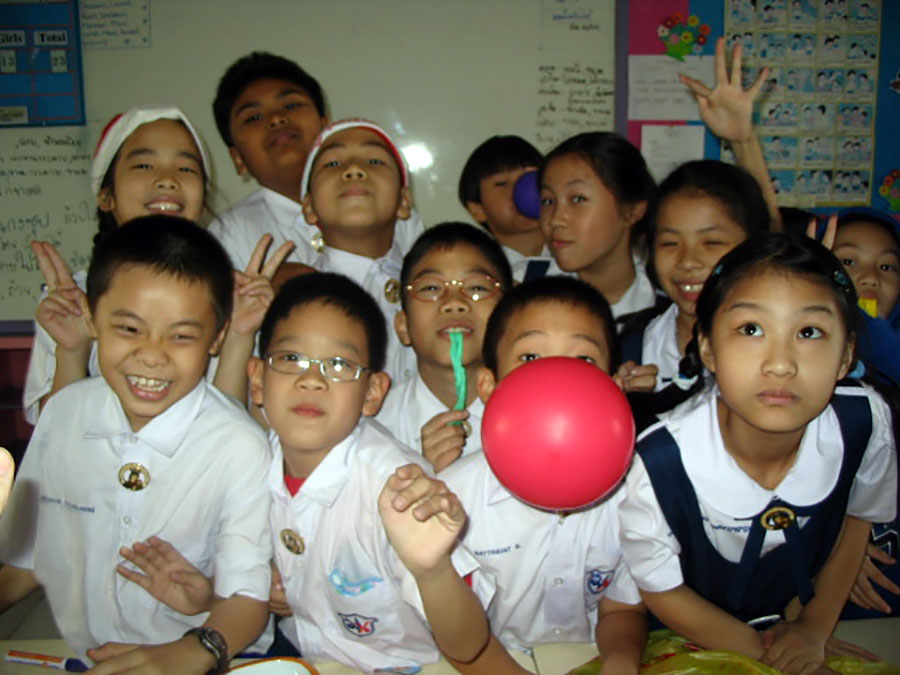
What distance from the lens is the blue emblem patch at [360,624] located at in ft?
4.15

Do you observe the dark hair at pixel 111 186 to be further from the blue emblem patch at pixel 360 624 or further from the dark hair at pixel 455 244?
the blue emblem patch at pixel 360 624

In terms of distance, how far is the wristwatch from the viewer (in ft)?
3.67

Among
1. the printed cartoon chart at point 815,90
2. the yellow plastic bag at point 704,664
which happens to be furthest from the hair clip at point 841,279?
the printed cartoon chart at point 815,90

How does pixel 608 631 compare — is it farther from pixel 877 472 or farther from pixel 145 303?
pixel 145 303

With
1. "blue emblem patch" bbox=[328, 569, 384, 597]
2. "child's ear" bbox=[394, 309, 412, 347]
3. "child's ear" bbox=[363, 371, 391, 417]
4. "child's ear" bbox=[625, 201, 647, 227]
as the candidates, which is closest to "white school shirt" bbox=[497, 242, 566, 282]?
"child's ear" bbox=[625, 201, 647, 227]

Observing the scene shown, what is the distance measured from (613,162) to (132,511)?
65.9 inches

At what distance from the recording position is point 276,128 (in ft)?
7.62

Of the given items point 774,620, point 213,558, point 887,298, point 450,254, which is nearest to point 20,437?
point 213,558

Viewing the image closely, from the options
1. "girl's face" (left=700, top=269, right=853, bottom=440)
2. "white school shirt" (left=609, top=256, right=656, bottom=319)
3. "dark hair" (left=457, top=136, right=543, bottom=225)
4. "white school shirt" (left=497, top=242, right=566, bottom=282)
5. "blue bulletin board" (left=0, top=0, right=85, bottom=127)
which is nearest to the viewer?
"girl's face" (left=700, top=269, right=853, bottom=440)

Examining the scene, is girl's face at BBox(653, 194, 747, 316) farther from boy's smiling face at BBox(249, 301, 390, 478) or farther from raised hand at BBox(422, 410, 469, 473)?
boy's smiling face at BBox(249, 301, 390, 478)

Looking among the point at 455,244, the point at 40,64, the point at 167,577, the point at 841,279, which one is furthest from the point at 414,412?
the point at 40,64

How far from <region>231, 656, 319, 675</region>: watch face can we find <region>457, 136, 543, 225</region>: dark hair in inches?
94.5

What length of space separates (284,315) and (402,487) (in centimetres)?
55

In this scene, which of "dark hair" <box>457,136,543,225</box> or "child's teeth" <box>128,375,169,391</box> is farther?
"dark hair" <box>457,136,543,225</box>
